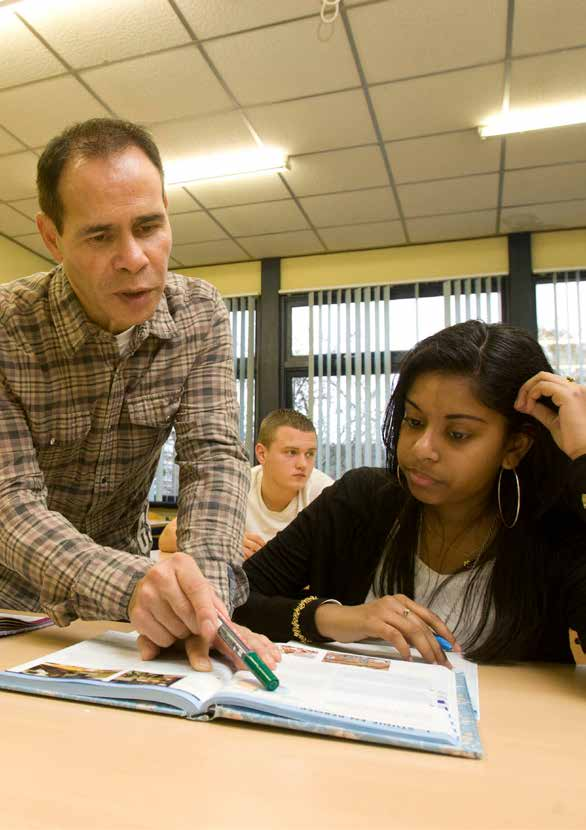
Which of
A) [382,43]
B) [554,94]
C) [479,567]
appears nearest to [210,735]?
[479,567]

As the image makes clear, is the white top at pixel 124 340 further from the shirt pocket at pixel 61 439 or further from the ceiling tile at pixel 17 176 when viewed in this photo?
the ceiling tile at pixel 17 176

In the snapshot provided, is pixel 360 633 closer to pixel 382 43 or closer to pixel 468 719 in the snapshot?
pixel 468 719

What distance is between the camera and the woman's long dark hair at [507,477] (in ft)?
3.51

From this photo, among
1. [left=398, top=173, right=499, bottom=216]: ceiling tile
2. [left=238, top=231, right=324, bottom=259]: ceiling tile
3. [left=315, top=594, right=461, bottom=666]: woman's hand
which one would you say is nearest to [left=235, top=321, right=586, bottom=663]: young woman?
[left=315, top=594, right=461, bottom=666]: woman's hand

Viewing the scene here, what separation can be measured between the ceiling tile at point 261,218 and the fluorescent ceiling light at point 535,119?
132cm

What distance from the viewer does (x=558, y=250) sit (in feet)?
14.3

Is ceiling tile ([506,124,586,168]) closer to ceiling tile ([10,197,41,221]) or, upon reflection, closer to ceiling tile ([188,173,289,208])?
ceiling tile ([188,173,289,208])

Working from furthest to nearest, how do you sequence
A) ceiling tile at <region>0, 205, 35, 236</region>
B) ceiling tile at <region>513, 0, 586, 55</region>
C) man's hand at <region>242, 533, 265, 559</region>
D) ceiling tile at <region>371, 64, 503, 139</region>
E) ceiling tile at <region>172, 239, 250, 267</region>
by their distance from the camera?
ceiling tile at <region>172, 239, 250, 267</region>
ceiling tile at <region>0, 205, 35, 236</region>
ceiling tile at <region>371, 64, 503, 139</region>
ceiling tile at <region>513, 0, 586, 55</region>
man's hand at <region>242, 533, 265, 559</region>

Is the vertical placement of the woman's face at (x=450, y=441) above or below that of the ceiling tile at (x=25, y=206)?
below

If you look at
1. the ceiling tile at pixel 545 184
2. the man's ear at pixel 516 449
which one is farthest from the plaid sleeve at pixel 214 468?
the ceiling tile at pixel 545 184

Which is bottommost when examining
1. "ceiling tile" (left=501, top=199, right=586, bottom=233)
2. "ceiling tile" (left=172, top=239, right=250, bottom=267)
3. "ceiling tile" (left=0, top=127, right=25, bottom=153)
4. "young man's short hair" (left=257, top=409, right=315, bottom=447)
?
"young man's short hair" (left=257, top=409, right=315, bottom=447)

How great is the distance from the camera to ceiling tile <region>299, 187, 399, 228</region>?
12.6 ft

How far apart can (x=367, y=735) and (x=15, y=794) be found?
0.97ft

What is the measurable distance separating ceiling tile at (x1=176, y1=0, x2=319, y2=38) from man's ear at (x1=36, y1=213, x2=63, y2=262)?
173 centimetres
